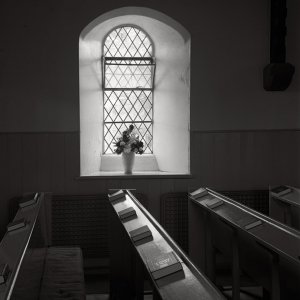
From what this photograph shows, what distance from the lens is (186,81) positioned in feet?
21.7

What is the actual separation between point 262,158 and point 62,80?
273 cm

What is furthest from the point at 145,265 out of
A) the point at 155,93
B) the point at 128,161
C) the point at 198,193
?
the point at 155,93

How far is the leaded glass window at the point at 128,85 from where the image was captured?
7.41m

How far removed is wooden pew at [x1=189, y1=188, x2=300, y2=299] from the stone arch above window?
1015mm

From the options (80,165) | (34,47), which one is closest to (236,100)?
(80,165)

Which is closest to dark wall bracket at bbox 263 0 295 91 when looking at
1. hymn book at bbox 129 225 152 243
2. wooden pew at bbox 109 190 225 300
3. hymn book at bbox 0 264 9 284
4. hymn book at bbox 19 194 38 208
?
wooden pew at bbox 109 190 225 300

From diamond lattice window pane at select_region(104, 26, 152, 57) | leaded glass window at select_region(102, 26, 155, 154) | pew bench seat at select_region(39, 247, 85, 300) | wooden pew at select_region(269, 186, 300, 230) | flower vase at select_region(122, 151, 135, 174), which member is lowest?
pew bench seat at select_region(39, 247, 85, 300)

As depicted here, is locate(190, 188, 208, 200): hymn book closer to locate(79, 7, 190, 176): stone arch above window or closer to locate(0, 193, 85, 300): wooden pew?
locate(79, 7, 190, 176): stone arch above window

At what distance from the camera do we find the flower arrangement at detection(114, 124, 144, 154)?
6.75 metres

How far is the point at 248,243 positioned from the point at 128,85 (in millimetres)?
3775

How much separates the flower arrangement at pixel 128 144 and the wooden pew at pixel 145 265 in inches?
60.5

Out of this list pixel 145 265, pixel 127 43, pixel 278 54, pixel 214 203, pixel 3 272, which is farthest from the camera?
pixel 127 43

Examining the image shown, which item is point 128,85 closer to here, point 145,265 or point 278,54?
point 278,54

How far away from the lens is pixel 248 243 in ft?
14.3
